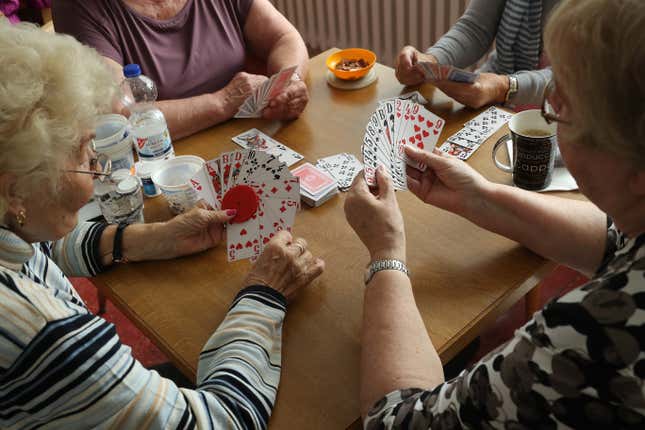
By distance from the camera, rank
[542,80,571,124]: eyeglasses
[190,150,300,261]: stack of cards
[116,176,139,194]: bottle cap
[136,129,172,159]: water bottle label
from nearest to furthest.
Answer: [542,80,571,124]: eyeglasses
[190,150,300,261]: stack of cards
[116,176,139,194]: bottle cap
[136,129,172,159]: water bottle label

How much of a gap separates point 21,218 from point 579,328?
913 millimetres

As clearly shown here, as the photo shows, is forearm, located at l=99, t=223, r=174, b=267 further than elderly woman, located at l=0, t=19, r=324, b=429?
Yes

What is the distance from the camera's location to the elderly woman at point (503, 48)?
1.78 meters

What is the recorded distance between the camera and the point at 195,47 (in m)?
2.10

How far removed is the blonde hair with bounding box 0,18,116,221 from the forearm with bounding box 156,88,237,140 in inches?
26.4

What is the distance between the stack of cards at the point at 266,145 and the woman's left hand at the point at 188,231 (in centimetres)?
31

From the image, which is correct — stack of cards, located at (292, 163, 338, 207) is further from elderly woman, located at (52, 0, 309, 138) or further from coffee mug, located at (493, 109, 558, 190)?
coffee mug, located at (493, 109, 558, 190)

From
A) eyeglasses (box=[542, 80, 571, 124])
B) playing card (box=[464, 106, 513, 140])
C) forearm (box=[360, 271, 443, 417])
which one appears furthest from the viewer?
playing card (box=[464, 106, 513, 140])

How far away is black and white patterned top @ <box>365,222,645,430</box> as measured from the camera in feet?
2.30

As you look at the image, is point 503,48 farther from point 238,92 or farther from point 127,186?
point 127,186

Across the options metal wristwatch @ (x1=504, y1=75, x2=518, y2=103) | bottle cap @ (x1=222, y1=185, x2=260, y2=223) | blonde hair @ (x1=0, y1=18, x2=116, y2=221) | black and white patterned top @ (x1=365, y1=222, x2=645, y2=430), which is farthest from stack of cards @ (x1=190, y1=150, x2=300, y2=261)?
metal wristwatch @ (x1=504, y1=75, x2=518, y2=103)

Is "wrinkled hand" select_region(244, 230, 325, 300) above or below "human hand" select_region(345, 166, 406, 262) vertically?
below

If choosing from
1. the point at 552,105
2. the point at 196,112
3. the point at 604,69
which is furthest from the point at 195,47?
the point at 604,69

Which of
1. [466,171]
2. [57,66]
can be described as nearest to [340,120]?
[466,171]
